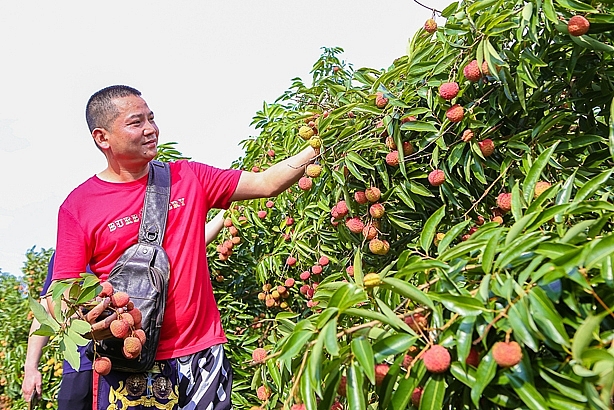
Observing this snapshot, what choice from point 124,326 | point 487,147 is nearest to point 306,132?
point 487,147

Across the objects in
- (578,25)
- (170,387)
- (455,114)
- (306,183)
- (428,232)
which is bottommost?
(170,387)

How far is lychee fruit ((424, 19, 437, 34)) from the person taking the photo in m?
1.97

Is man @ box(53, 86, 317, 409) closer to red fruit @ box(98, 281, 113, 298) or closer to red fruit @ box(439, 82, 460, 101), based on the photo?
red fruit @ box(98, 281, 113, 298)

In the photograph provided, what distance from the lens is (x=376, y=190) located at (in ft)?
6.29

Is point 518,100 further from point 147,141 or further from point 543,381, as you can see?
point 147,141

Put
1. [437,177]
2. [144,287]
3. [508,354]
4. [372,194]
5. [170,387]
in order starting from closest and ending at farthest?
1. [508,354]
2. [437,177]
3. [372,194]
4. [144,287]
5. [170,387]

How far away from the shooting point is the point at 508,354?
2.89 feet

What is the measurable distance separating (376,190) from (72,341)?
3.02 feet

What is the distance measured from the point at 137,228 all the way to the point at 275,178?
20.0 inches

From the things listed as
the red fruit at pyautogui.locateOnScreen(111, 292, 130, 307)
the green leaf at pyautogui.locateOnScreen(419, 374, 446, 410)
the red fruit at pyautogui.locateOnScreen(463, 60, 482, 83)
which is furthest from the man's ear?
the green leaf at pyautogui.locateOnScreen(419, 374, 446, 410)

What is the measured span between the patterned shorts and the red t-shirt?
0.15 feet

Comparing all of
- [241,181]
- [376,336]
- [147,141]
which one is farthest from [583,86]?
[147,141]

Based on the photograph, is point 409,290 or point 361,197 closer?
point 409,290

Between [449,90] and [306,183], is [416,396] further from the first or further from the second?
[306,183]
